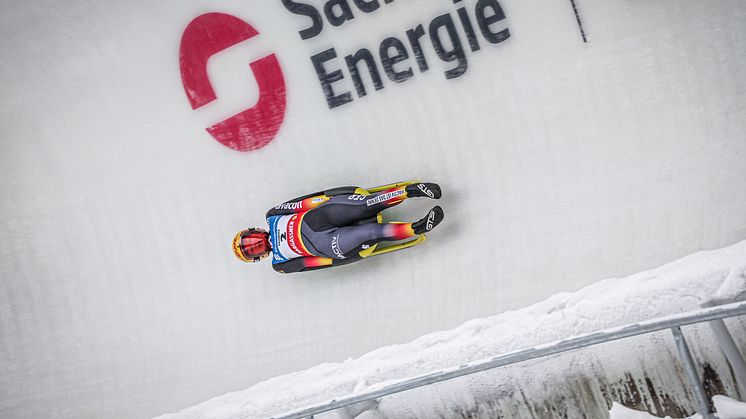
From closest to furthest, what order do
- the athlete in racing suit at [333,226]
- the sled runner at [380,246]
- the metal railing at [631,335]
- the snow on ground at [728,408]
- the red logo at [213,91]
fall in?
the metal railing at [631,335] < the snow on ground at [728,408] < the athlete in racing suit at [333,226] < the sled runner at [380,246] < the red logo at [213,91]

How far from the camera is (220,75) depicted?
5965 millimetres

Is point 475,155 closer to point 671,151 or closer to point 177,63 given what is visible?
point 671,151

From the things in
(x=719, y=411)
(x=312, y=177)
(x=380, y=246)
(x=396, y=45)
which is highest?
(x=396, y=45)

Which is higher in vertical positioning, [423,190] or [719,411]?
[423,190]

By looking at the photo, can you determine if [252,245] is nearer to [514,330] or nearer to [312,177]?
[312,177]

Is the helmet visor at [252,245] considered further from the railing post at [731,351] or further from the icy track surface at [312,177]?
the railing post at [731,351]

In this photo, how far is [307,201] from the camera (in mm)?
5379

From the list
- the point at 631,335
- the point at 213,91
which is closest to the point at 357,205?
the point at 213,91

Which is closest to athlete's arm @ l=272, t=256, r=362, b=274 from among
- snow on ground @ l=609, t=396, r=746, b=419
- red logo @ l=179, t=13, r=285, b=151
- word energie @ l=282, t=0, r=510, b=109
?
red logo @ l=179, t=13, r=285, b=151

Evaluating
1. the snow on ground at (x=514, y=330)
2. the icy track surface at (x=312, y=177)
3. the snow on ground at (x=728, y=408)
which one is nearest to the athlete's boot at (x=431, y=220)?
the icy track surface at (x=312, y=177)

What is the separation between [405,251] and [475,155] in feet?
3.04

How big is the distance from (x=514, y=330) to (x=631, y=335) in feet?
4.43

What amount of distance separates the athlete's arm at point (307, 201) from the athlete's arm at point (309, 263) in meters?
0.38

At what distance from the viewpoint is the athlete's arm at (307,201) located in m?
5.27
